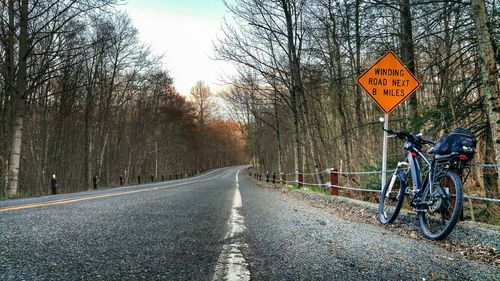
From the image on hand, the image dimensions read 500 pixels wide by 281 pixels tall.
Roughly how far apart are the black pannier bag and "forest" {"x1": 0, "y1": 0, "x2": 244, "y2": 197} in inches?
424

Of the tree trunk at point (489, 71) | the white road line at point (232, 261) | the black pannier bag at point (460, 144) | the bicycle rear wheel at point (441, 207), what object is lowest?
the white road line at point (232, 261)

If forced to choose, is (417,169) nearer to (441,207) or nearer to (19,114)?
(441,207)

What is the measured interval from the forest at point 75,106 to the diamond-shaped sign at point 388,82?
9140mm

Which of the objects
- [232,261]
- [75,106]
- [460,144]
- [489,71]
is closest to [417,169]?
[460,144]

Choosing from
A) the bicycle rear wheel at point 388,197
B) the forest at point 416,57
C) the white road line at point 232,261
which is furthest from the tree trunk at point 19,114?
the bicycle rear wheel at point 388,197

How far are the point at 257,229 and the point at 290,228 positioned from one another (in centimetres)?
43

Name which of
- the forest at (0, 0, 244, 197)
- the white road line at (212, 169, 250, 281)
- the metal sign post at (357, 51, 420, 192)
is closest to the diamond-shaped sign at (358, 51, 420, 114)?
the metal sign post at (357, 51, 420, 192)

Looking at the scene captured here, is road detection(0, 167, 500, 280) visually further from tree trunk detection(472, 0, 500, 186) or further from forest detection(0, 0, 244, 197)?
forest detection(0, 0, 244, 197)

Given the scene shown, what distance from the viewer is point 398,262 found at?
270 cm

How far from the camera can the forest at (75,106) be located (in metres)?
12.4

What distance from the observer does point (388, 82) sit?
650 cm

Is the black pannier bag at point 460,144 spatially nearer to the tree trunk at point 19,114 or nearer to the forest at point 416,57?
the forest at point 416,57

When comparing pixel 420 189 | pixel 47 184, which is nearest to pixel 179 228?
pixel 420 189

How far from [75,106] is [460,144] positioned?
2483 centimetres
